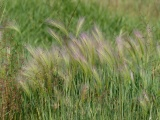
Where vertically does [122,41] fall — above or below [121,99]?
above

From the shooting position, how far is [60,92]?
12.4 feet

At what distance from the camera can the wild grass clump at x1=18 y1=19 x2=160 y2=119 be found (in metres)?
3.72

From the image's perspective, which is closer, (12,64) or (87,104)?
(87,104)

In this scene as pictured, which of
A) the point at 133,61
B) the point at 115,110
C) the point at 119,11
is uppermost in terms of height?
the point at 119,11

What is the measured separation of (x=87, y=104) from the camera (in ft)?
12.3

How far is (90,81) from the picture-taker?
3.80m

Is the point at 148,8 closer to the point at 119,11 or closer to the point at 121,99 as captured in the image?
the point at 119,11

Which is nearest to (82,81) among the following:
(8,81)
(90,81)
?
(90,81)

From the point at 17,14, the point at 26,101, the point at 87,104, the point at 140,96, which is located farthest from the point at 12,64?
the point at 17,14

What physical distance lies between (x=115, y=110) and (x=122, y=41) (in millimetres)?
455

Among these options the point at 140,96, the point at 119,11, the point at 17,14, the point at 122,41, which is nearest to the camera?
the point at 140,96

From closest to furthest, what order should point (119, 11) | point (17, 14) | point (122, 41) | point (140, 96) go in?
point (140, 96)
point (122, 41)
point (17, 14)
point (119, 11)

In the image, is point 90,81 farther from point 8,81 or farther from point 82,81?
point 8,81

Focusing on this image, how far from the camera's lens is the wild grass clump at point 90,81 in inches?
146
